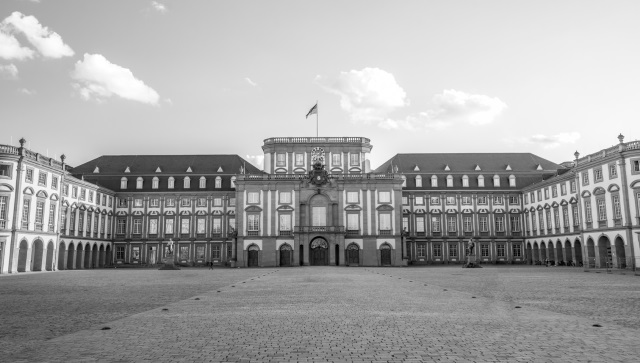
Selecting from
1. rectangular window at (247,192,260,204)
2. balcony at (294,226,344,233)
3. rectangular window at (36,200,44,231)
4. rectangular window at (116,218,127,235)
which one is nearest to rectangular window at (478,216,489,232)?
balcony at (294,226,344,233)

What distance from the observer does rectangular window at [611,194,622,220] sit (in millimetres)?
54625

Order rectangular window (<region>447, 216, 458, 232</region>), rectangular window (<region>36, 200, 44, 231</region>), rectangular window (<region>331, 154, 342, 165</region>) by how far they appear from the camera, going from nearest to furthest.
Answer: rectangular window (<region>36, 200, 44, 231</region>) → rectangular window (<region>331, 154, 342, 165</region>) → rectangular window (<region>447, 216, 458, 232</region>)

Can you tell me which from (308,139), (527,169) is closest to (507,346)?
(308,139)

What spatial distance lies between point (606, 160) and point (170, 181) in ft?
206

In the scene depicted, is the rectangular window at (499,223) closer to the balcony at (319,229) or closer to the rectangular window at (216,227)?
the balcony at (319,229)

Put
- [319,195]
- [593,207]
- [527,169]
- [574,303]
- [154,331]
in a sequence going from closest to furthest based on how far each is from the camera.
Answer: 1. [154,331]
2. [574,303]
3. [593,207]
4. [319,195]
5. [527,169]

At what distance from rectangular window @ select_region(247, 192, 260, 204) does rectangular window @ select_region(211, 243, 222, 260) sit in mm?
12611

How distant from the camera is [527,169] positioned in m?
88.1

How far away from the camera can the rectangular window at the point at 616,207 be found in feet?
179

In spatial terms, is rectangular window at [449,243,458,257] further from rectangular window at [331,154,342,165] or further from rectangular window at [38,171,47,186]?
rectangular window at [38,171,47,186]

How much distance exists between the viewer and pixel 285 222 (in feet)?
249

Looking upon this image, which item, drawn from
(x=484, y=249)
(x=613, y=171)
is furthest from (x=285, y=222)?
(x=613, y=171)

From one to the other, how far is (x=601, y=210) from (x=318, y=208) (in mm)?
36638

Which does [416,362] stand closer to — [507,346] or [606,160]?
[507,346]
